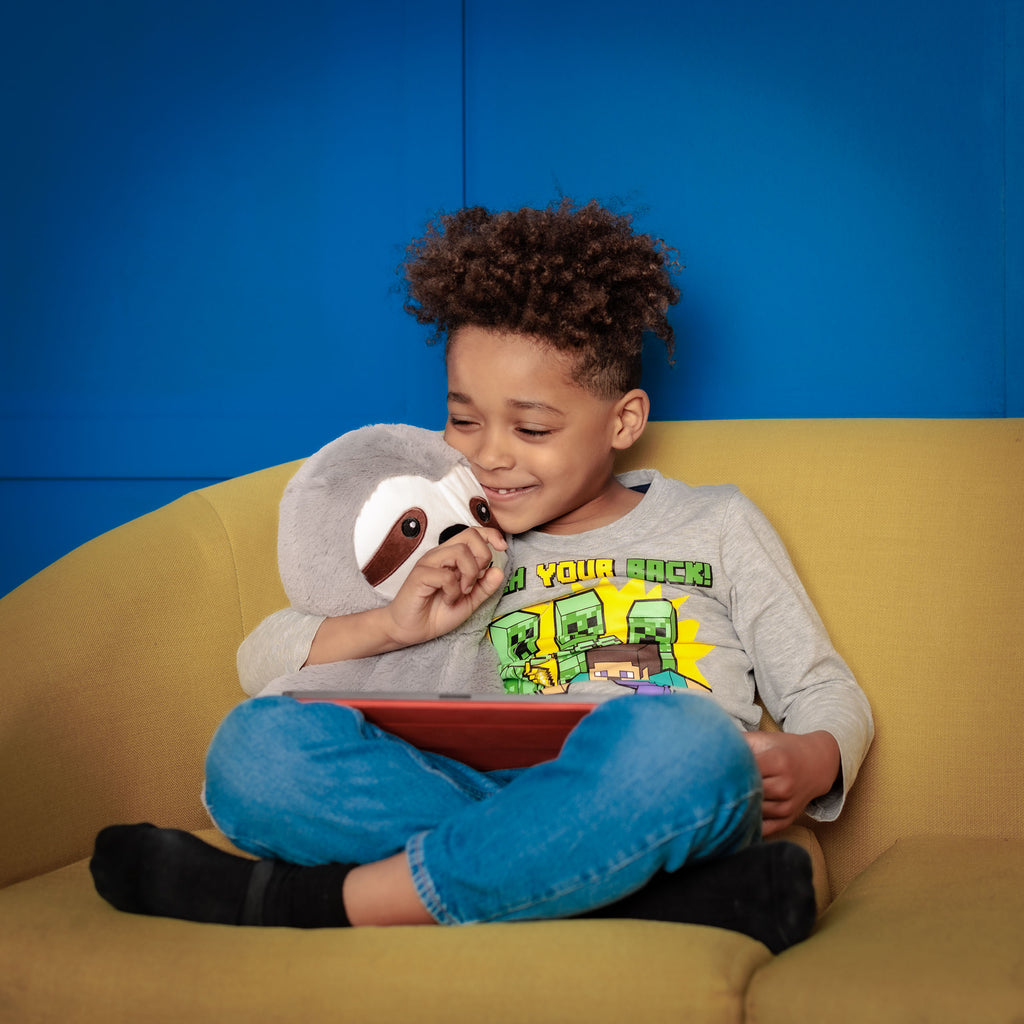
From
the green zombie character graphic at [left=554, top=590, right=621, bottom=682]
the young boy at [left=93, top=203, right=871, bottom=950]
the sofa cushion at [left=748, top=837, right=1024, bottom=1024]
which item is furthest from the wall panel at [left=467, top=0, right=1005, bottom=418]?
the sofa cushion at [left=748, top=837, right=1024, bottom=1024]

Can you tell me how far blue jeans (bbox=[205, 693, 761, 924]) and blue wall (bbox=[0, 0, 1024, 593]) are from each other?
0.96 m

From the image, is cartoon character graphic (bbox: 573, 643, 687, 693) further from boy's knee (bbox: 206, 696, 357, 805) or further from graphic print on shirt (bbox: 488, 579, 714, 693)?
boy's knee (bbox: 206, 696, 357, 805)

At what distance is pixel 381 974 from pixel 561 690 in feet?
1.72

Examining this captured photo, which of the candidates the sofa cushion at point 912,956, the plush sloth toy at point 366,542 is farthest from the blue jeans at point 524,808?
the plush sloth toy at point 366,542

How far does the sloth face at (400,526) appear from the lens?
1.18 m

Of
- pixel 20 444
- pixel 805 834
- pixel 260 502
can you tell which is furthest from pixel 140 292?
pixel 805 834

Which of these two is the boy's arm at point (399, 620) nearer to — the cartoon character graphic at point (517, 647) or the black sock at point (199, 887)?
the cartoon character graphic at point (517, 647)

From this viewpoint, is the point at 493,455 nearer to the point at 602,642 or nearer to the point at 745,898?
the point at 602,642

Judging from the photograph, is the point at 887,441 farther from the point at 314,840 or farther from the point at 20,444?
the point at 20,444

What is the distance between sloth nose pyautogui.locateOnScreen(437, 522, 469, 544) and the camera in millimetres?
1227

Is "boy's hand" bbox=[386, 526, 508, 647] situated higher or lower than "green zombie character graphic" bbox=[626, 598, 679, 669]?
higher

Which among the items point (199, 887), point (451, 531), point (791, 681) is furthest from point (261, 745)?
point (791, 681)

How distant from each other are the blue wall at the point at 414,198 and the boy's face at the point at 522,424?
0.46 metres

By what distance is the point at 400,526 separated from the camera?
1194 millimetres
